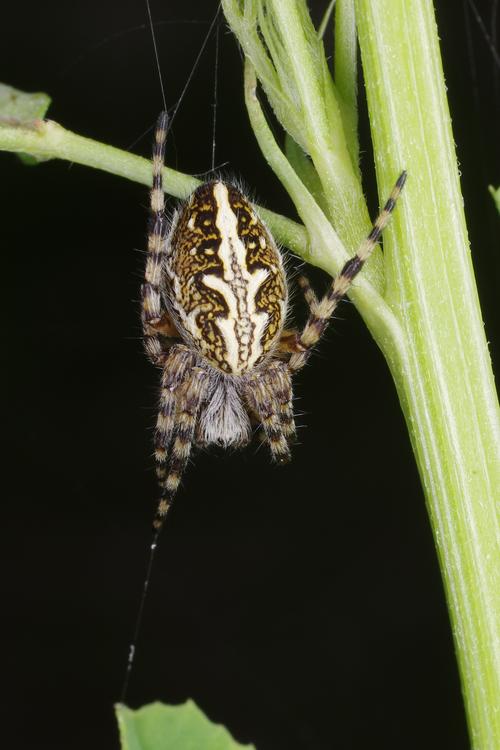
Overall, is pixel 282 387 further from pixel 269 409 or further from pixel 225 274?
pixel 225 274

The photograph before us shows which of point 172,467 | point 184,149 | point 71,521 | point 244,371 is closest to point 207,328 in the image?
point 244,371

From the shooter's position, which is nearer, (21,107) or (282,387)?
(21,107)

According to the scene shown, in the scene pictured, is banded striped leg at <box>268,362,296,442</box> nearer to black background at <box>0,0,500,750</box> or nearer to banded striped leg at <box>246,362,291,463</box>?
banded striped leg at <box>246,362,291,463</box>

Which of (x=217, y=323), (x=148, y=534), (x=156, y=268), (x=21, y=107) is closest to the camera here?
(x=21, y=107)

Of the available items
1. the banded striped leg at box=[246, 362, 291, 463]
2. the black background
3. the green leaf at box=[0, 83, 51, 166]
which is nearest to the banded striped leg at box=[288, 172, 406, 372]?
the banded striped leg at box=[246, 362, 291, 463]

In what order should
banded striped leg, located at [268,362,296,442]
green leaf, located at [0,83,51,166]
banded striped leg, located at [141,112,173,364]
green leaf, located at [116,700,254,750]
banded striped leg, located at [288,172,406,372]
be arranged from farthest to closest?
banded striped leg, located at [268,362,296,442] < banded striped leg, located at [141,112,173,364] < green leaf, located at [0,83,51,166] < banded striped leg, located at [288,172,406,372] < green leaf, located at [116,700,254,750]

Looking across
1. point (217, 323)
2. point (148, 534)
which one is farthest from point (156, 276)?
point (148, 534)

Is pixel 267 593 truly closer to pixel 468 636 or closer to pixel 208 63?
pixel 208 63
